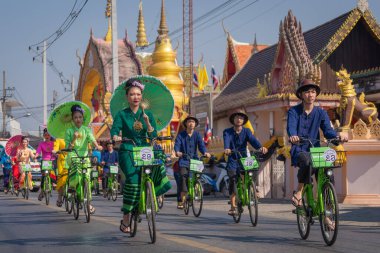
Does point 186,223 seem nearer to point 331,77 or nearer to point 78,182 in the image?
point 78,182

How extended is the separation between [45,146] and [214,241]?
10499 millimetres

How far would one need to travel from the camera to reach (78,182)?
534 inches

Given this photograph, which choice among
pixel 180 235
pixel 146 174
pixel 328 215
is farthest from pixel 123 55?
pixel 328 215

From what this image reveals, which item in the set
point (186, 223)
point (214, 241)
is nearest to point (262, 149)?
point (186, 223)

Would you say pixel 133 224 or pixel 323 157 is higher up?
pixel 323 157

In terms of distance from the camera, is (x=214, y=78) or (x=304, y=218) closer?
(x=304, y=218)

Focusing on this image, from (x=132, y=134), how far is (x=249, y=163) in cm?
283

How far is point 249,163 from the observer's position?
39.8 ft

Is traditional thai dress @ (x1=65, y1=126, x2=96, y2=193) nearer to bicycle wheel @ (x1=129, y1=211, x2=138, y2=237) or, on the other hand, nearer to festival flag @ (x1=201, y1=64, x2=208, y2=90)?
bicycle wheel @ (x1=129, y1=211, x2=138, y2=237)

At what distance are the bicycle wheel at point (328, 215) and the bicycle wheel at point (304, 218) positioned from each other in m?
0.36

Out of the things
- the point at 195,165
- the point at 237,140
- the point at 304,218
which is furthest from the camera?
the point at 195,165

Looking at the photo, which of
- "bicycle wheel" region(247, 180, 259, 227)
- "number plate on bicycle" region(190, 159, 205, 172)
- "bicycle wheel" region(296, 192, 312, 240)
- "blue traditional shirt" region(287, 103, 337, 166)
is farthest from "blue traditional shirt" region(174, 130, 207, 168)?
"bicycle wheel" region(296, 192, 312, 240)

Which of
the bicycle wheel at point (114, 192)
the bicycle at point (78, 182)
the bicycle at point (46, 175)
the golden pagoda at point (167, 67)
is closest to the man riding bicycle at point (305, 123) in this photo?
the bicycle at point (78, 182)

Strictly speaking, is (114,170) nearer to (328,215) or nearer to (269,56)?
(269,56)
